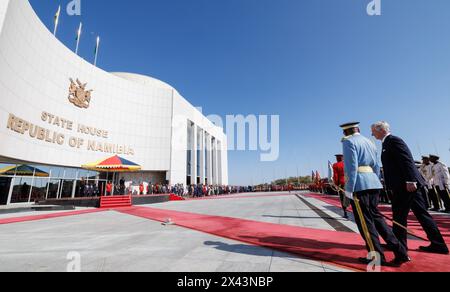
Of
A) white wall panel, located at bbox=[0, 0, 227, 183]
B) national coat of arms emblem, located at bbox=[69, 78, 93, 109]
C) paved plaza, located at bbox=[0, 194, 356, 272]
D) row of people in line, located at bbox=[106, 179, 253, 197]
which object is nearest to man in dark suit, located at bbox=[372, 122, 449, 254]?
paved plaza, located at bbox=[0, 194, 356, 272]

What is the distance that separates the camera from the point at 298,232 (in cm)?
460

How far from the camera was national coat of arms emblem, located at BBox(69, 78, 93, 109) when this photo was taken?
20.9 metres

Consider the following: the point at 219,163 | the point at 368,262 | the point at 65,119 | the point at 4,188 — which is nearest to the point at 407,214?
the point at 368,262

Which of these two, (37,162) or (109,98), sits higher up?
(109,98)

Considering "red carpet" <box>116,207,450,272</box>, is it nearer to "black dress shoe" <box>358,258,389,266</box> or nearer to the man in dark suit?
"black dress shoe" <box>358,258,389,266</box>

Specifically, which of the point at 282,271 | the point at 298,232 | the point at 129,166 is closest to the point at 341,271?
the point at 282,271

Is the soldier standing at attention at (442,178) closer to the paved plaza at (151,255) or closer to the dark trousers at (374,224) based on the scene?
the dark trousers at (374,224)

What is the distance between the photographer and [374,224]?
284 cm

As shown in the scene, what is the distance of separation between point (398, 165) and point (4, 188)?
24.1 metres

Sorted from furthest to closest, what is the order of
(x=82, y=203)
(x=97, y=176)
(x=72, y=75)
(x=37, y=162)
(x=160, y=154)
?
(x=160, y=154)
(x=97, y=176)
(x=72, y=75)
(x=37, y=162)
(x=82, y=203)

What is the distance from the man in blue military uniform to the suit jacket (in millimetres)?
232

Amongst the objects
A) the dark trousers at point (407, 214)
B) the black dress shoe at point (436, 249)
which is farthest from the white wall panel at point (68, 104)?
the black dress shoe at point (436, 249)

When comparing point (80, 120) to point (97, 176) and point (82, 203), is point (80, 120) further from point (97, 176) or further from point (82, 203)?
point (82, 203)
